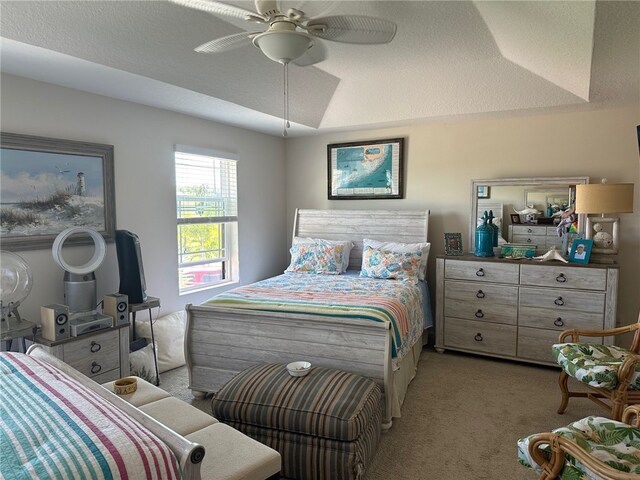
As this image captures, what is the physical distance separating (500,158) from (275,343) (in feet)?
9.53

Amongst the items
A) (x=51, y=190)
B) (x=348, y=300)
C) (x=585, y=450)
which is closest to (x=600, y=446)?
(x=585, y=450)

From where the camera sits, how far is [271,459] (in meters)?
1.62

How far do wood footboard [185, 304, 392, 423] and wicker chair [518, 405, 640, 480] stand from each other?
1025 millimetres

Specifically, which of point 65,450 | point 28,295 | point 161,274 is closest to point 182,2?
point 65,450

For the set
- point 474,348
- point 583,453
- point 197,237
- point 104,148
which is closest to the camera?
point 583,453

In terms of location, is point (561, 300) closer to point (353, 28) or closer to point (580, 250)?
point (580, 250)

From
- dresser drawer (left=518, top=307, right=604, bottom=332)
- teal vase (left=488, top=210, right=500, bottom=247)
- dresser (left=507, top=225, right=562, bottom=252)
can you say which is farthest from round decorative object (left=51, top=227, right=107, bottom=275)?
dresser (left=507, top=225, right=562, bottom=252)

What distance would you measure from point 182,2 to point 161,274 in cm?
262

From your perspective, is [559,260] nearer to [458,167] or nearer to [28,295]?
[458,167]

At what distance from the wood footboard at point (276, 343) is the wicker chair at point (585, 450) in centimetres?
103

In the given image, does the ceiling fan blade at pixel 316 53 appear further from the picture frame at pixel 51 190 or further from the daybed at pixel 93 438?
the daybed at pixel 93 438

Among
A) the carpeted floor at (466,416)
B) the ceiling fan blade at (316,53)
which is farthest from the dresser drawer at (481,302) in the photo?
the ceiling fan blade at (316,53)

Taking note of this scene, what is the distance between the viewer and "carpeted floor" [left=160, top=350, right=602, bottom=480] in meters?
2.35

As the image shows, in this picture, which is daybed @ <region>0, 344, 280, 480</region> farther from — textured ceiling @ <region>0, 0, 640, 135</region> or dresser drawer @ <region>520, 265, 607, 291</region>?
dresser drawer @ <region>520, 265, 607, 291</region>
